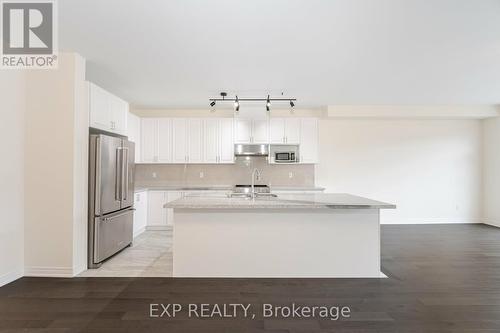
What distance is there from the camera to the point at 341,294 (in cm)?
284

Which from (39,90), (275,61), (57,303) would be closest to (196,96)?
(275,61)

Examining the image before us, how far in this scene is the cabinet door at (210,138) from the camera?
241 inches

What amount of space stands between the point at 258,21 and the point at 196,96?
291 centimetres

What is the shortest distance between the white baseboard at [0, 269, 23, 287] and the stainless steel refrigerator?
0.70m

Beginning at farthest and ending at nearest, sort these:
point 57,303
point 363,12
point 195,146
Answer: point 195,146 → point 57,303 → point 363,12

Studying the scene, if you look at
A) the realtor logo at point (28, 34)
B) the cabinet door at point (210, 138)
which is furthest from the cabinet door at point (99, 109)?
the cabinet door at point (210, 138)

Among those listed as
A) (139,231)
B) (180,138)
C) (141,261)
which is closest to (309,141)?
(180,138)

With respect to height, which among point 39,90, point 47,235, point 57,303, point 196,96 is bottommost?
point 57,303

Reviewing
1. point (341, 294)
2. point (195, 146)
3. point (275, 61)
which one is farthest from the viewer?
point (195, 146)

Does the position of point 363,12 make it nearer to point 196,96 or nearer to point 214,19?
point 214,19

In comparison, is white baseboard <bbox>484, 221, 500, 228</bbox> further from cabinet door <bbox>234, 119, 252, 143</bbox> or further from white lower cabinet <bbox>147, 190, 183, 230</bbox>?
white lower cabinet <bbox>147, 190, 183, 230</bbox>

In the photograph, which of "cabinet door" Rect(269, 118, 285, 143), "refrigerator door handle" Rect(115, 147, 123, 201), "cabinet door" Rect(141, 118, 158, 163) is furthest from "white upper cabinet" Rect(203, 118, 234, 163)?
"refrigerator door handle" Rect(115, 147, 123, 201)

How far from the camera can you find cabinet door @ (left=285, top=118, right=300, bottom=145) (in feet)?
20.1

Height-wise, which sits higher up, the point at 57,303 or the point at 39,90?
the point at 39,90
